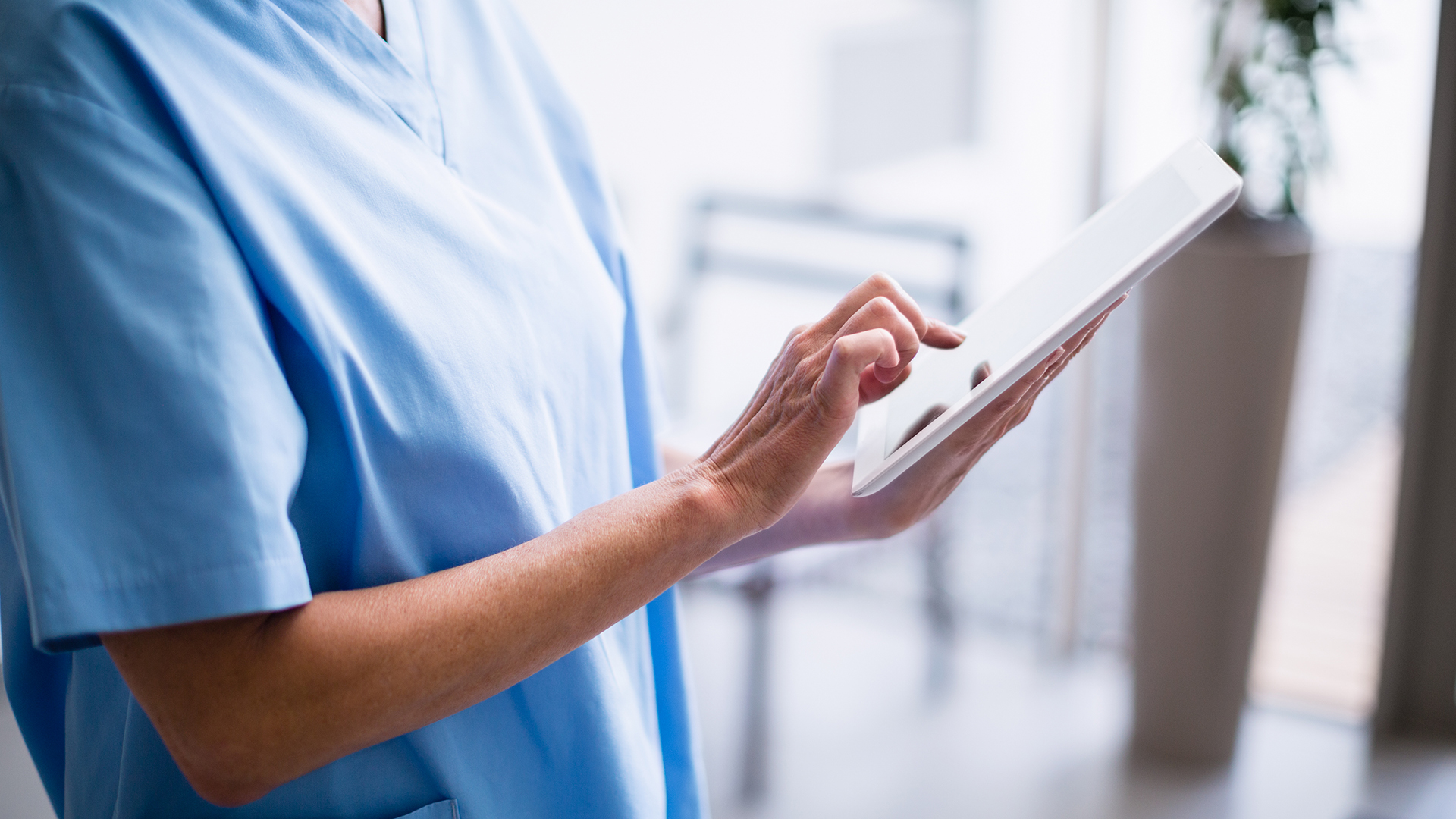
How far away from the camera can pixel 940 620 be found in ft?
7.36

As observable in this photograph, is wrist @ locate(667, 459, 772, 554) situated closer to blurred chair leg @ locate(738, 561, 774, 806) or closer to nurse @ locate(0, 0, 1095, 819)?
nurse @ locate(0, 0, 1095, 819)

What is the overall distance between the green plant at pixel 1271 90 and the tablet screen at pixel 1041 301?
1.22m

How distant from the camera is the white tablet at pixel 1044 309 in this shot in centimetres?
57

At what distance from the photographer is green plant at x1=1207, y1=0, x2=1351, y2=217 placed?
1712mm

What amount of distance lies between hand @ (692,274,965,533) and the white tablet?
0.15ft

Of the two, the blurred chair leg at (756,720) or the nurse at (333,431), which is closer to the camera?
the nurse at (333,431)

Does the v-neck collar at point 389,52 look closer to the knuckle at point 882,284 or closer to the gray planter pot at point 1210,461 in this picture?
the knuckle at point 882,284

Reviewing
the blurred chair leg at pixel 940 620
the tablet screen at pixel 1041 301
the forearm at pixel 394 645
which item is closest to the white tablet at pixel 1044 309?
the tablet screen at pixel 1041 301

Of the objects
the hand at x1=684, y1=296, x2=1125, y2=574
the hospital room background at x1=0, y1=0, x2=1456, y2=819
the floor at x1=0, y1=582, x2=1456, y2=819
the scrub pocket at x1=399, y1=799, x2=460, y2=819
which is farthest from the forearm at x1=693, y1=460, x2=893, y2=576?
the floor at x1=0, y1=582, x2=1456, y2=819

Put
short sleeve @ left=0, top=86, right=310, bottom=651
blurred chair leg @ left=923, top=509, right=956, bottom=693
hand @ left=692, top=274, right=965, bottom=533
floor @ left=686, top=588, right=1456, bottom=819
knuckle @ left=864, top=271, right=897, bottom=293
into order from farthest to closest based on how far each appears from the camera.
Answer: blurred chair leg @ left=923, top=509, right=956, bottom=693
floor @ left=686, top=588, right=1456, bottom=819
knuckle @ left=864, top=271, right=897, bottom=293
hand @ left=692, top=274, right=965, bottom=533
short sleeve @ left=0, top=86, right=310, bottom=651

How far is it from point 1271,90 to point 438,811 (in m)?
1.77

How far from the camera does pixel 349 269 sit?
1.75ft

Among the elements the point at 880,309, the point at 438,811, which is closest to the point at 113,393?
the point at 438,811

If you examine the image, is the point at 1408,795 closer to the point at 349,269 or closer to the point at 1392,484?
the point at 1392,484
